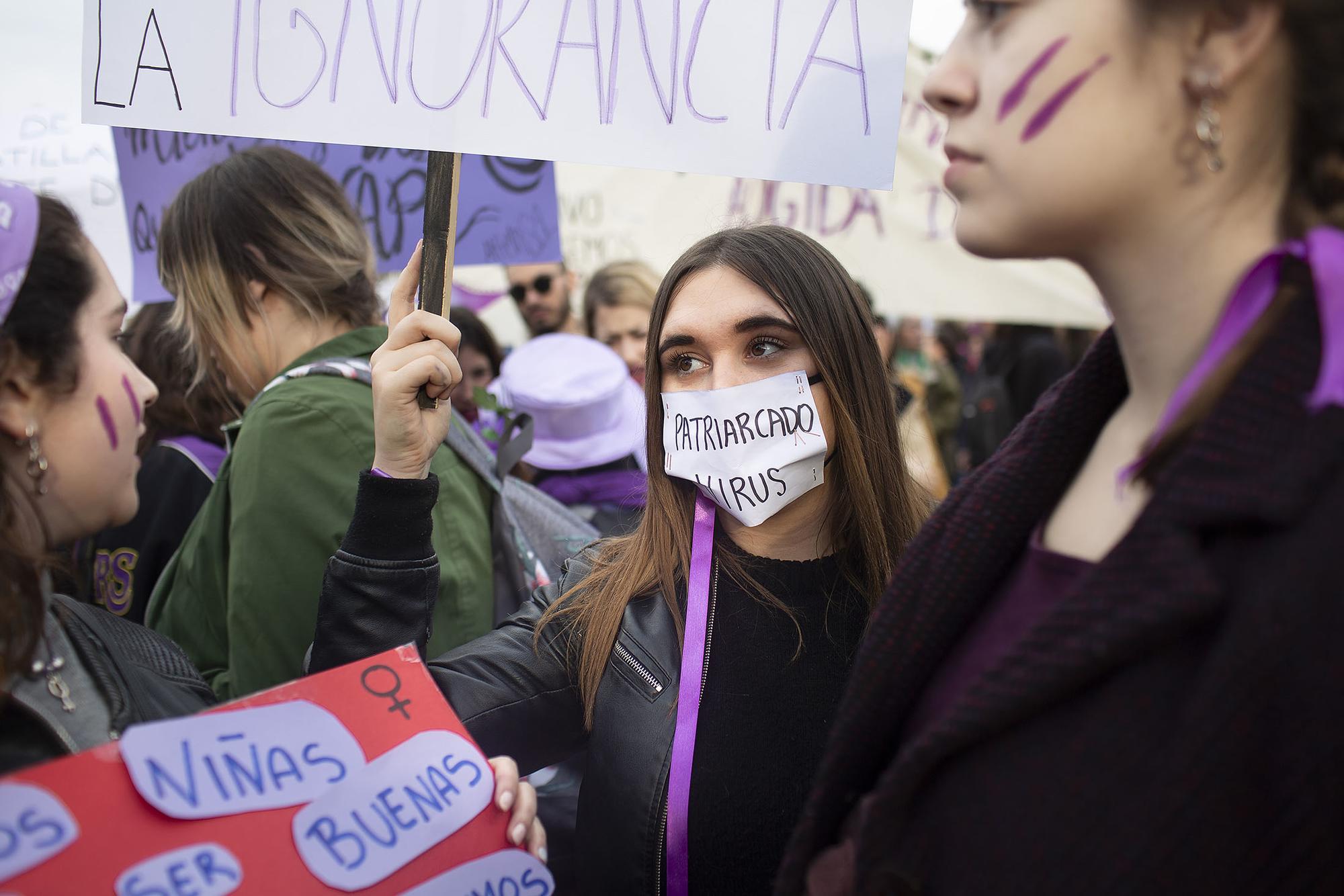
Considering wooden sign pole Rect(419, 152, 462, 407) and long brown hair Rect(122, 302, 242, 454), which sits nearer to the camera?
wooden sign pole Rect(419, 152, 462, 407)

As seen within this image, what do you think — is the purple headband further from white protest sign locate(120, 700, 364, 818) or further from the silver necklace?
white protest sign locate(120, 700, 364, 818)

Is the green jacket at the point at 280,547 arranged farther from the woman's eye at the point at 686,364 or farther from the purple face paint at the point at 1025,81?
the purple face paint at the point at 1025,81

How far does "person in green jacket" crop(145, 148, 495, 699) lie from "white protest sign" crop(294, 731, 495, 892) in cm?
67

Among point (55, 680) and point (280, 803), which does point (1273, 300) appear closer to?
point (280, 803)

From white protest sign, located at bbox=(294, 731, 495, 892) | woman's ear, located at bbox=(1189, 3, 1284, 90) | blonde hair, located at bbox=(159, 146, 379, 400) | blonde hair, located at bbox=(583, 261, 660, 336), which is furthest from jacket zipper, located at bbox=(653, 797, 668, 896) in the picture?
blonde hair, located at bbox=(583, 261, 660, 336)

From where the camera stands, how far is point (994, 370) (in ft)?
29.1

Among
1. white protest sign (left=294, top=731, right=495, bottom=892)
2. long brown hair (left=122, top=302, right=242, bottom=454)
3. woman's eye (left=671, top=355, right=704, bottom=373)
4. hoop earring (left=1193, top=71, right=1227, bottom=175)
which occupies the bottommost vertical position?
white protest sign (left=294, top=731, right=495, bottom=892)

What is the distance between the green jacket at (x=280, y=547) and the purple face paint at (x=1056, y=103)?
1471 mm

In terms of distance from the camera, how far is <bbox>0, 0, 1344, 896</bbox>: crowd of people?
922 mm

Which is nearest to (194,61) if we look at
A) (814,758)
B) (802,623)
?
(802,623)

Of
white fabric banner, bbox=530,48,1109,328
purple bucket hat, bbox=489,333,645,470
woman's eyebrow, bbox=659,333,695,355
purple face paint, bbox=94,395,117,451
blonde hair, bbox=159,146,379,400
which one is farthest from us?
white fabric banner, bbox=530,48,1109,328

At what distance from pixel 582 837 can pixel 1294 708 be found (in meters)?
1.34

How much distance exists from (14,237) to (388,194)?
204 cm

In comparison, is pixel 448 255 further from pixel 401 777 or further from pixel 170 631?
pixel 170 631
